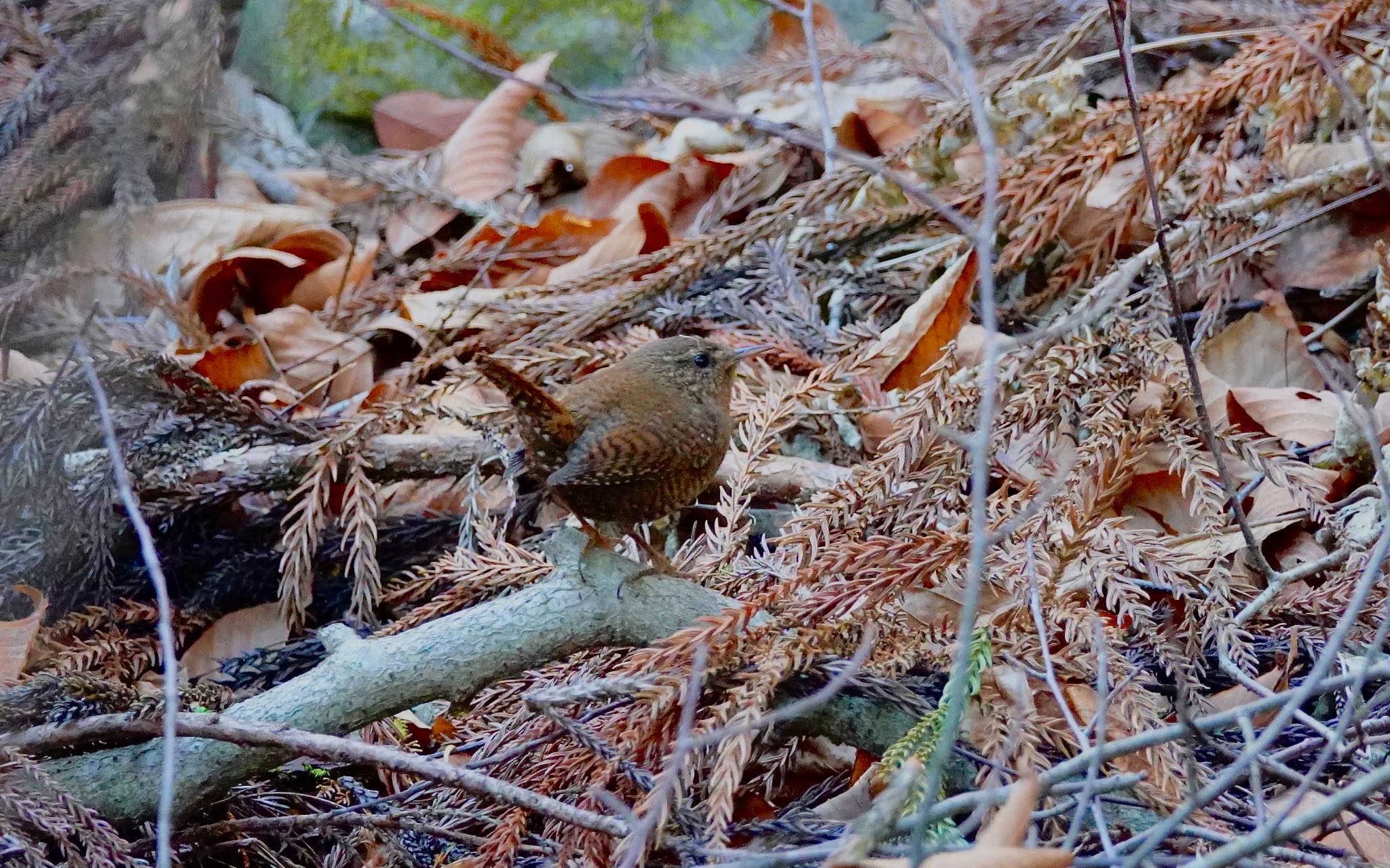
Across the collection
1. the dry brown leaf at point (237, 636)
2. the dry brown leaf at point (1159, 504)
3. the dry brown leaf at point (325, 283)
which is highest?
the dry brown leaf at point (325, 283)

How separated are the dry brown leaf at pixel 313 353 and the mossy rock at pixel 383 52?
1.75 m

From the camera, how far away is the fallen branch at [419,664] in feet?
5.46

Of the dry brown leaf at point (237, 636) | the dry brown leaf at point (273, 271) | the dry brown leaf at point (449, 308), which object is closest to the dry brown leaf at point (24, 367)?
the dry brown leaf at point (273, 271)

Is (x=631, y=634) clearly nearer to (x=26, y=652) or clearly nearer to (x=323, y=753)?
(x=323, y=753)

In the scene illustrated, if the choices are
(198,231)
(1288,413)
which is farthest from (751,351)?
(198,231)

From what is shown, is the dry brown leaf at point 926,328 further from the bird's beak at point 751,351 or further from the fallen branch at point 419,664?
the fallen branch at point 419,664

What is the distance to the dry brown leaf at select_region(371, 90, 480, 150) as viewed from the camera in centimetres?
455

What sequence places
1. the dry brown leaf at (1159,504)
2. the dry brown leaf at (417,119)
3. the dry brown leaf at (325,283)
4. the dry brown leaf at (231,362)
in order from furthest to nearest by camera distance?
the dry brown leaf at (417,119) < the dry brown leaf at (325,283) < the dry brown leaf at (231,362) < the dry brown leaf at (1159,504)

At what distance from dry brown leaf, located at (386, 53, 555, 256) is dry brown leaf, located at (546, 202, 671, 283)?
0.81 metres

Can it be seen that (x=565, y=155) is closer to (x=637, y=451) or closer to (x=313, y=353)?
(x=313, y=353)

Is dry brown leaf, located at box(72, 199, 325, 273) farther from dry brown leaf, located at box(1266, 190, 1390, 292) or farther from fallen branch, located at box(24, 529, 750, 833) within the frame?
dry brown leaf, located at box(1266, 190, 1390, 292)

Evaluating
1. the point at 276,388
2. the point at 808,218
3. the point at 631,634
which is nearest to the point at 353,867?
the point at 631,634

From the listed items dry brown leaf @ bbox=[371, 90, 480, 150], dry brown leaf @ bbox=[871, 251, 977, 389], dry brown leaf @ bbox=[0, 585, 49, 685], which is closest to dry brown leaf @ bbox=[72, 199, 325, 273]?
dry brown leaf @ bbox=[371, 90, 480, 150]

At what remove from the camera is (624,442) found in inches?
83.8
